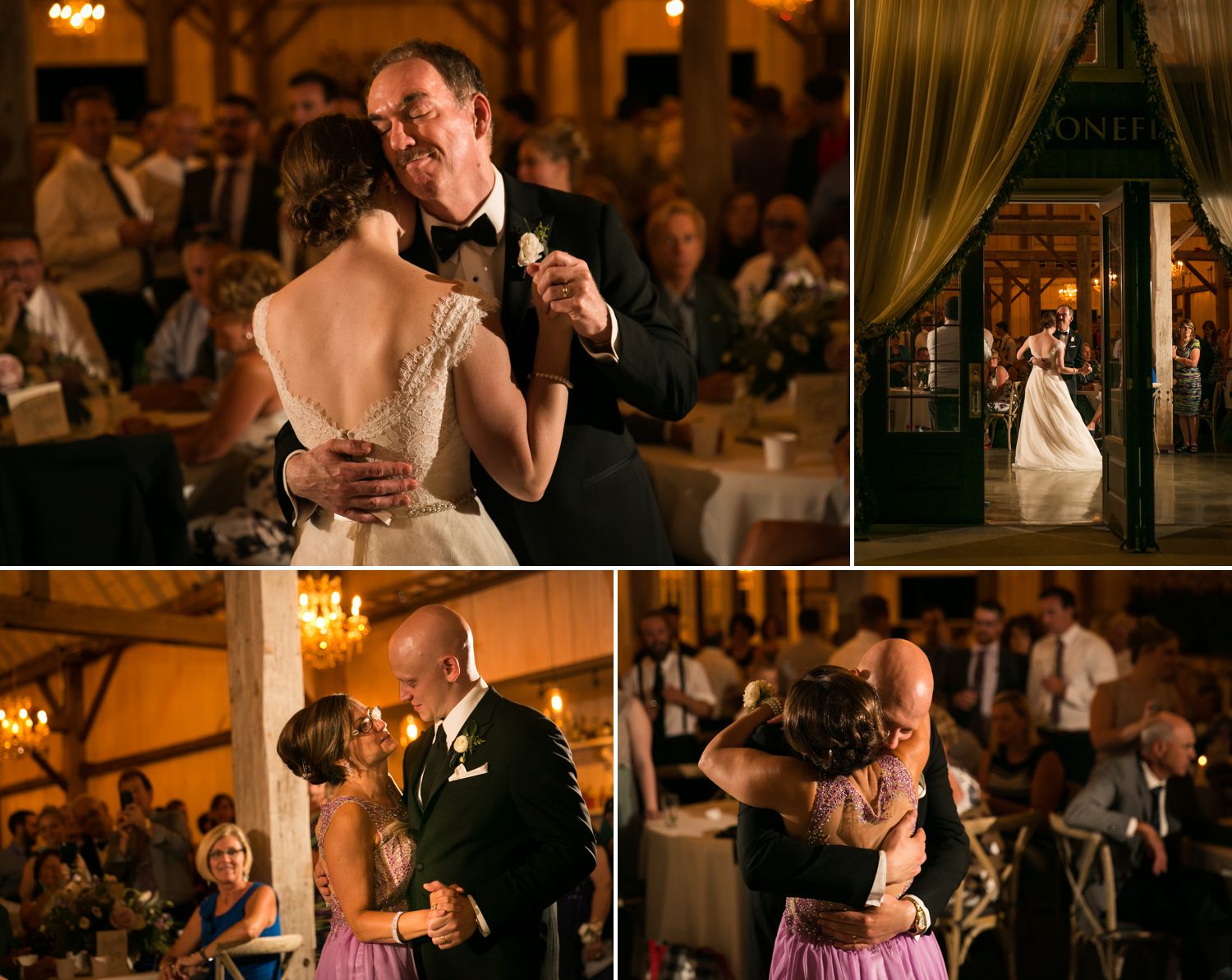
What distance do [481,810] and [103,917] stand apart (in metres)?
1.46

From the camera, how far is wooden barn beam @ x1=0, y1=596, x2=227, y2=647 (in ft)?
17.1

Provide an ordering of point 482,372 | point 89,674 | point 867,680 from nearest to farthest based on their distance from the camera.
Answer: point 482,372, point 867,680, point 89,674

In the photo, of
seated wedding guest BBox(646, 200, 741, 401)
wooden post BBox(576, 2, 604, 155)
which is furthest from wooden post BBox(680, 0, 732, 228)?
wooden post BBox(576, 2, 604, 155)

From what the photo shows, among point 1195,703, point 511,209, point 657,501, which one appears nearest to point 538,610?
point 657,501

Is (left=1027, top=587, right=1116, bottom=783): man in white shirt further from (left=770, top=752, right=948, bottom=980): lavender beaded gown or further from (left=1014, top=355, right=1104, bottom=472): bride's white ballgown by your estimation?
(left=770, top=752, right=948, bottom=980): lavender beaded gown

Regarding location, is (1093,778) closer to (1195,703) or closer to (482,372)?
(1195,703)

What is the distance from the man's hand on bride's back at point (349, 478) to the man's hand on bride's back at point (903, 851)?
170 cm

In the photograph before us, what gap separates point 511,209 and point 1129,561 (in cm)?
240

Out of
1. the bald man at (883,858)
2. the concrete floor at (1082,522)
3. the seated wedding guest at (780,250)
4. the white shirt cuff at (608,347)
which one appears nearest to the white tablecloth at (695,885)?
the bald man at (883,858)

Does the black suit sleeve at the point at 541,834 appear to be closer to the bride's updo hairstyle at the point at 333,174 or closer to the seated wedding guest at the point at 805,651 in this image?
the seated wedding guest at the point at 805,651

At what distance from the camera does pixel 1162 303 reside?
17.2 feet

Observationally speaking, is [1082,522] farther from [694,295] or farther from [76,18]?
[76,18]

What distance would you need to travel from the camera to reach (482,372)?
4445 millimetres

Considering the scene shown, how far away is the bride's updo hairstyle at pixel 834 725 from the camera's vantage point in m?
4.41
